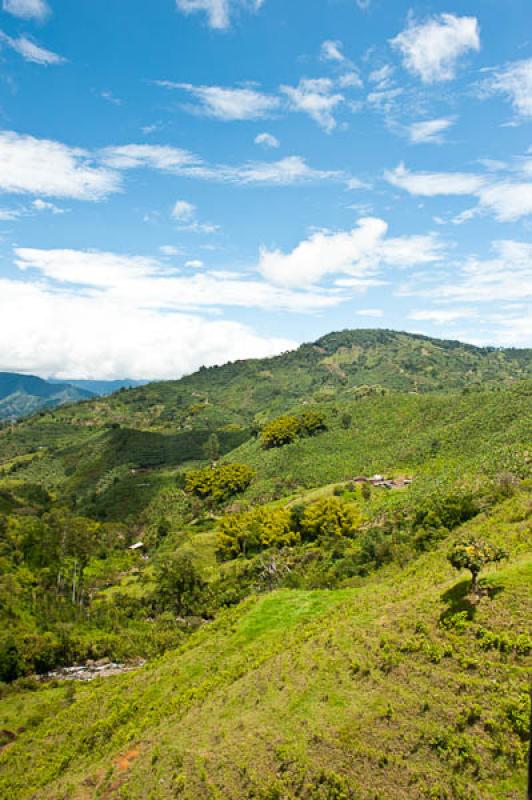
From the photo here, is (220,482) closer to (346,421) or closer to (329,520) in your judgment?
(346,421)

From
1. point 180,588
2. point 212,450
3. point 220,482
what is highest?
point 212,450

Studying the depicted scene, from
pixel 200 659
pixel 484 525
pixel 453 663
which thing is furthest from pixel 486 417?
pixel 453 663

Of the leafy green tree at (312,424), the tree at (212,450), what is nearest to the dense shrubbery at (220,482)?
the leafy green tree at (312,424)

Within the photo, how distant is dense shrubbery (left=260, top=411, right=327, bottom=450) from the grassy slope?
3394 inches

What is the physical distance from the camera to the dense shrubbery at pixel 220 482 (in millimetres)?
103688

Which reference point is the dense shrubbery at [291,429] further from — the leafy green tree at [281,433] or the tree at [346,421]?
the tree at [346,421]

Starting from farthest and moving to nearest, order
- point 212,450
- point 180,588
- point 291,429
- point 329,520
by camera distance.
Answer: point 212,450 → point 291,429 → point 329,520 → point 180,588

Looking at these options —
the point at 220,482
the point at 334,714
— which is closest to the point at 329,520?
the point at 334,714

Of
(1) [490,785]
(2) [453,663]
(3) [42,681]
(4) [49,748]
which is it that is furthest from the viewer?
(3) [42,681]

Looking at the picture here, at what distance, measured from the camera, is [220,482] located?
104m

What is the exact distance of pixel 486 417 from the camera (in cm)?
9362

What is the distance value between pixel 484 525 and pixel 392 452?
2471 inches

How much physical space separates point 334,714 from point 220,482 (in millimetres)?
83995

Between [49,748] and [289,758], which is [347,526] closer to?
[49,748]
